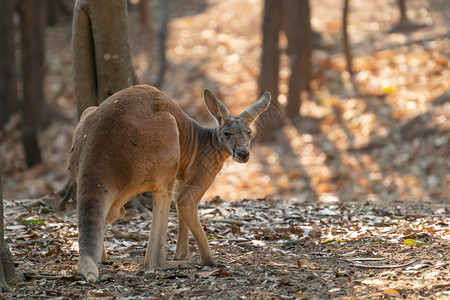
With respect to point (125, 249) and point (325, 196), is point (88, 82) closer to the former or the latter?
point (125, 249)

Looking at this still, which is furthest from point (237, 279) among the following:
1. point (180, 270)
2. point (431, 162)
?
point (431, 162)

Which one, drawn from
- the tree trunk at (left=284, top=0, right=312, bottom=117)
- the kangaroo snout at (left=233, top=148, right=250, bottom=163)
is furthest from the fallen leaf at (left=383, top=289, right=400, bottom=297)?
the tree trunk at (left=284, top=0, right=312, bottom=117)

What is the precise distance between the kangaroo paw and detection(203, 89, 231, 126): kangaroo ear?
1.75 meters

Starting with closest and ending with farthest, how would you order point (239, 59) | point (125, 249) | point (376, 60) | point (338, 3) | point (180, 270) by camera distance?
point (180, 270) < point (125, 249) < point (376, 60) < point (239, 59) < point (338, 3)

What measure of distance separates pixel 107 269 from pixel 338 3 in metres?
20.5

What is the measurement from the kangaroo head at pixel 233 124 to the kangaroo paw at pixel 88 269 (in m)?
1.47

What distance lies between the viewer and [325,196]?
484 inches

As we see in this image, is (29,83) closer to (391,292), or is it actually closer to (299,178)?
(299,178)

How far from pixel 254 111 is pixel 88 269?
6.68 ft

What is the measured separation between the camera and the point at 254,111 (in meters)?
5.52

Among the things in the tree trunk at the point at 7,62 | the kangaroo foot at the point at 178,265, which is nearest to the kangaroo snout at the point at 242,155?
the kangaroo foot at the point at 178,265

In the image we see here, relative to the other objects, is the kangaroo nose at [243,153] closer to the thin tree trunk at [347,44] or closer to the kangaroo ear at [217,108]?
the kangaroo ear at [217,108]

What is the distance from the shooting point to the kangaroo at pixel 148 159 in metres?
4.65

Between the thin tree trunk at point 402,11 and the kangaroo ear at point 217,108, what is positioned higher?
the thin tree trunk at point 402,11
